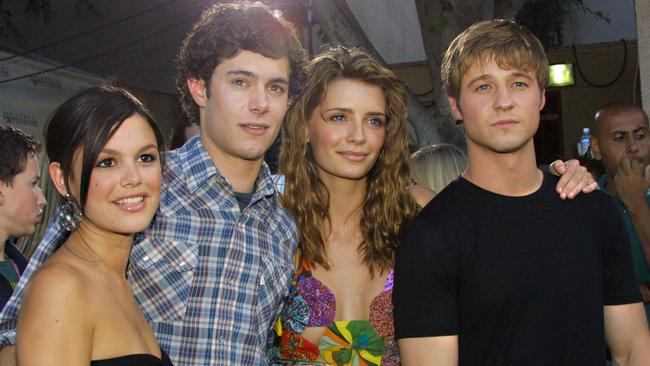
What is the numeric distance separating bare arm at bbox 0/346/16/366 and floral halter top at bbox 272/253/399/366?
46.1 inches

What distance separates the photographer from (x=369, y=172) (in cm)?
346

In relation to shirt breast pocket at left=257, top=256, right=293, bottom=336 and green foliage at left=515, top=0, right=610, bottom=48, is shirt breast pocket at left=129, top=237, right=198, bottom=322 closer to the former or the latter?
shirt breast pocket at left=257, top=256, right=293, bottom=336

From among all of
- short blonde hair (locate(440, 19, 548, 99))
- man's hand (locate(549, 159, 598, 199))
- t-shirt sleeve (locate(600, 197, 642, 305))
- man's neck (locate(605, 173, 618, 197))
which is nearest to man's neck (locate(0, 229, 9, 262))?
short blonde hair (locate(440, 19, 548, 99))

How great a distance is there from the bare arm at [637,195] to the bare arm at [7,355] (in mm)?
3336

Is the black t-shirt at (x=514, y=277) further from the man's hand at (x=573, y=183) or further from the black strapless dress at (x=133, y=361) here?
the black strapless dress at (x=133, y=361)

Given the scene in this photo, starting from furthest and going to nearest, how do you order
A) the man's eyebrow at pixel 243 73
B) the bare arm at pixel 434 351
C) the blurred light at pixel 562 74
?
the blurred light at pixel 562 74 → the man's eyebrow at pixel 243 73 → the bare arm at pixel 434 351

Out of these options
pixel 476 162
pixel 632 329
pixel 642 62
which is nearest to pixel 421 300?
pixel 476 162

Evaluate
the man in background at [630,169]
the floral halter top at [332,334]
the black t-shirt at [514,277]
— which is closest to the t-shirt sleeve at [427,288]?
the black t-shirt at [514,277]

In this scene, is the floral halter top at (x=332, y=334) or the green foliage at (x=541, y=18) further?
the green foliage at (x=541, y=18)

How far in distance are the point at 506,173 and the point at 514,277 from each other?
39cm

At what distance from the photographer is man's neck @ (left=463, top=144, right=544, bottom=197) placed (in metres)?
2.56

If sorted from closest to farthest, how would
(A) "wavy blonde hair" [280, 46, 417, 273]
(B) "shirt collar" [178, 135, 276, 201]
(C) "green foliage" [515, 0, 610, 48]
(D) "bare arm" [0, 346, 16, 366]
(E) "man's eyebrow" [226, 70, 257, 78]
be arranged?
(D) "bare arm" [0, 346, 16, 366], (B) "shirt collar" [178, 135, 276, 201], (E) "man's eyebrow" [226, 70, 257, 78], (A) "wavy blonde hair" [280, 46, 417, 273], (C) "green foliage" [515, 0, 610, 48]

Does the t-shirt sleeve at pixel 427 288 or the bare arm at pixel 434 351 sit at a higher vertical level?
the t-shirt sleeve at pixel 427 288

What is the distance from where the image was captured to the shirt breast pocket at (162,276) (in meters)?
2.48
